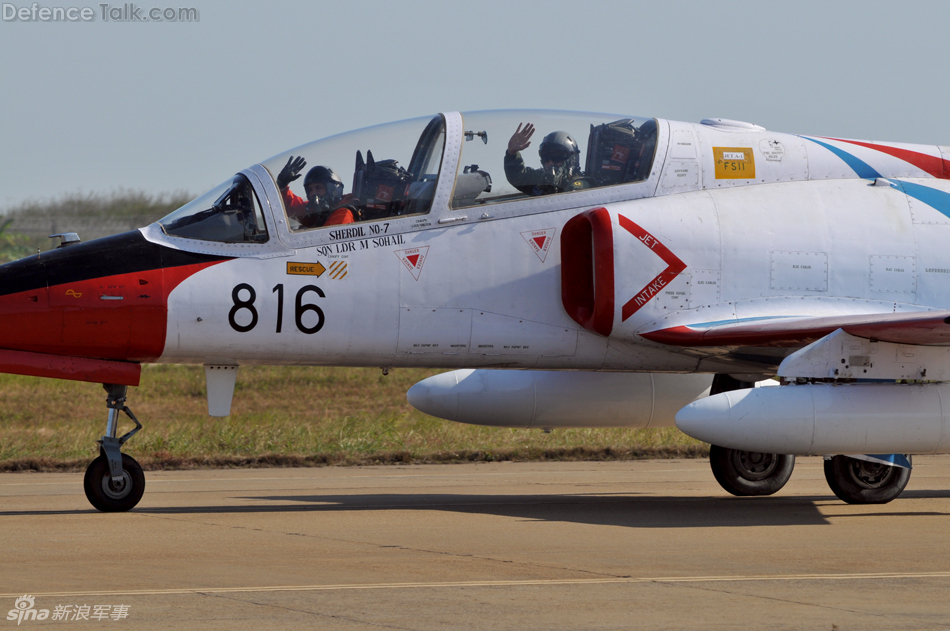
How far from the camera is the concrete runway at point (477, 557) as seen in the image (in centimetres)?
549

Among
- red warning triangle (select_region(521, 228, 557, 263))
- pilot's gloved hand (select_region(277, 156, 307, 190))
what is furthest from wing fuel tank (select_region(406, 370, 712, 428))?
pilot's gloved hand (select_region(277, 156, 307, 190))

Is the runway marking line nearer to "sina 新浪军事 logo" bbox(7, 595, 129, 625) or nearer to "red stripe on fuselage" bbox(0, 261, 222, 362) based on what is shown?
"sina 新浪军事 logo" bbox(7, 595, 129, 625)

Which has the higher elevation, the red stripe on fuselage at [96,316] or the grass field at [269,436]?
→ the red stripe on fuselage at [96,316]

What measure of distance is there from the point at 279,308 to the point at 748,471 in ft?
16.9

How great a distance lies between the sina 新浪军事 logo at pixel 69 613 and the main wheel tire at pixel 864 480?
6.92 metres

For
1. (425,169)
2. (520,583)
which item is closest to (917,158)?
(425,169)

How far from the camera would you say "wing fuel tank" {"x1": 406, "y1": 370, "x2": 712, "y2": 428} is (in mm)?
11180

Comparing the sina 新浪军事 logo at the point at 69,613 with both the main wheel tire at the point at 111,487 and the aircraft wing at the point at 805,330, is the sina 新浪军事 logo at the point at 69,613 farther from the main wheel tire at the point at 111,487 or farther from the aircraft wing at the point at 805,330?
the aircraft wing at the point at 805,330

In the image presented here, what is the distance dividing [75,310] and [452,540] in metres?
3.45

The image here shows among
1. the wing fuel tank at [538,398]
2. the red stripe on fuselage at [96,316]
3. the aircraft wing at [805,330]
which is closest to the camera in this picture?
the red stripe on fuselage at [96,316]

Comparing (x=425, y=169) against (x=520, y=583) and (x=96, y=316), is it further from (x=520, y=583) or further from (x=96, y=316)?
(x=520, y=583)

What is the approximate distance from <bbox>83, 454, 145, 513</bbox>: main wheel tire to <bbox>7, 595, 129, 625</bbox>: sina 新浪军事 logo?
11.3 ft

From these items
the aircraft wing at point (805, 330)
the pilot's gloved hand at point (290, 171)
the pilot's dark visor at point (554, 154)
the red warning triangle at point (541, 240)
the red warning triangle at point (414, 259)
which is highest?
the pilot's dark visor at point (554, 154)

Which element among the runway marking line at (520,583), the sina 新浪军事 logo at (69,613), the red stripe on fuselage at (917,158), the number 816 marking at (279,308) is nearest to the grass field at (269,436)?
the number 816 marking at (279,308)
